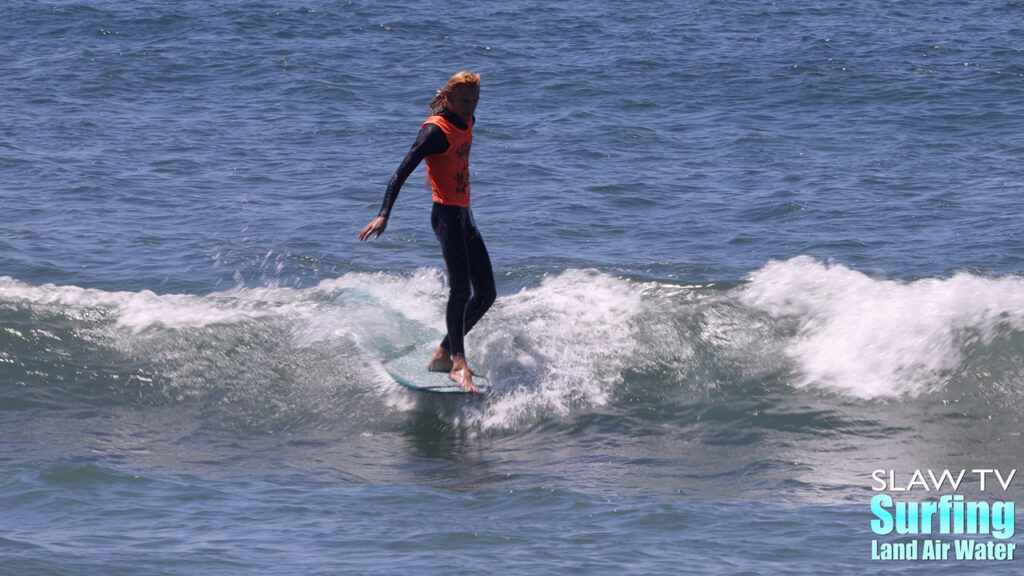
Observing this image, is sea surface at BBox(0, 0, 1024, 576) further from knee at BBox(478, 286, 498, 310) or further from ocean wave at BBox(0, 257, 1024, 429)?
knee at BBox(478, 286, 498, 310)

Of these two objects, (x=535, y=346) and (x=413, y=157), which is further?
(x=535, y=346)

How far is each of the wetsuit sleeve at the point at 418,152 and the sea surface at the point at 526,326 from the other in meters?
1.59

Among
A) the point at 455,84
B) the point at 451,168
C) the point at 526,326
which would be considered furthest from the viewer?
the point at 526,326

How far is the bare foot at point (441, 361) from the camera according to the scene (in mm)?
7957

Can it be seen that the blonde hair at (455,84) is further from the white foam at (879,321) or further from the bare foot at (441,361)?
the white foam at (879,321)

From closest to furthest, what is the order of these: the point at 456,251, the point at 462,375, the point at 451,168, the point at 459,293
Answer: the point at 451,168, the point at 456,251, the point at 459,293, the point at 462,375

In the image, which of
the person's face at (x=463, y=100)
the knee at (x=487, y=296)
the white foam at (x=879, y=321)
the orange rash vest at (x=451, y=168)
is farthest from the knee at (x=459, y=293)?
the white foam at (x=879, y=321)

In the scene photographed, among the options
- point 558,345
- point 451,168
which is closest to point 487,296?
point 451,168

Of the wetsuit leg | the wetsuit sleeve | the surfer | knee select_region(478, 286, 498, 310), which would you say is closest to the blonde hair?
the surfer

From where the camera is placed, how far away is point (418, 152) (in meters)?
7.09

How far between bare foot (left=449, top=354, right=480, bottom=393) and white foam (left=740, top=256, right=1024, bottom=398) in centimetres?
232

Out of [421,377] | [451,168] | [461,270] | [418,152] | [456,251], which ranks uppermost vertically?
[418,152]

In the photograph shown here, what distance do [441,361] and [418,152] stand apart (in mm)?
1533

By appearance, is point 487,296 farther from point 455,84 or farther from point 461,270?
point 455,84
